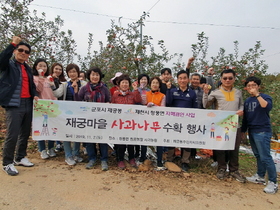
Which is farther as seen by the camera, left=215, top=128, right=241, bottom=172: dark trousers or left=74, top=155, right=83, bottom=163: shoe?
left=74, top=155, right=83, bottom=163: shoe

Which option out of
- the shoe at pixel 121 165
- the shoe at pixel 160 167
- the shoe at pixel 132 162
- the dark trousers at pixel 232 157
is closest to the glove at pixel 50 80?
the shoe at pixel 121 165

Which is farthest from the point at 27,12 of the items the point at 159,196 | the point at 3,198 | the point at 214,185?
the point at 214,185

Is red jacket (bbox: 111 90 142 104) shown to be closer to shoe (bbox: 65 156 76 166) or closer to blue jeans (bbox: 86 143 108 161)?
blue jeans (bbox: 86 143 108 161)

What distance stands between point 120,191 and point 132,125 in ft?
3.83

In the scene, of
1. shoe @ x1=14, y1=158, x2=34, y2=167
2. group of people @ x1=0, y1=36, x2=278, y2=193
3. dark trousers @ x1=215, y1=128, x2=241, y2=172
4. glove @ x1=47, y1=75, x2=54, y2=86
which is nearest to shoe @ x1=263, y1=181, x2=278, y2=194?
group of people @ x1=0, y1=36, x2=278, y2=193

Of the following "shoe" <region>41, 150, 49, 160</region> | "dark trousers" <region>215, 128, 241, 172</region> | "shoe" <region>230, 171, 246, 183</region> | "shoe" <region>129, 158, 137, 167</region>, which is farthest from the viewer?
"shoe" <region>41, 150, 49, 160</region>

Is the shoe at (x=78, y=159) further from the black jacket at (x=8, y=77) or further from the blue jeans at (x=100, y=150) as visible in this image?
the black jacket at (x=8, y=77)

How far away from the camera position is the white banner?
352 cm

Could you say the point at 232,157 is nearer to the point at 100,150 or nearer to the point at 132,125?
the point at 132,125

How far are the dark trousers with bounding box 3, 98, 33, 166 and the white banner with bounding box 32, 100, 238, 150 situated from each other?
15 cm

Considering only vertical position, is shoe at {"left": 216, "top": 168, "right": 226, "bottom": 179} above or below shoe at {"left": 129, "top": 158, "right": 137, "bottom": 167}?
below

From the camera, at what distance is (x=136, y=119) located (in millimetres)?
3566

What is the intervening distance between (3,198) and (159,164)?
93.9 inches

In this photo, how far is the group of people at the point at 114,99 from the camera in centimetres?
311
